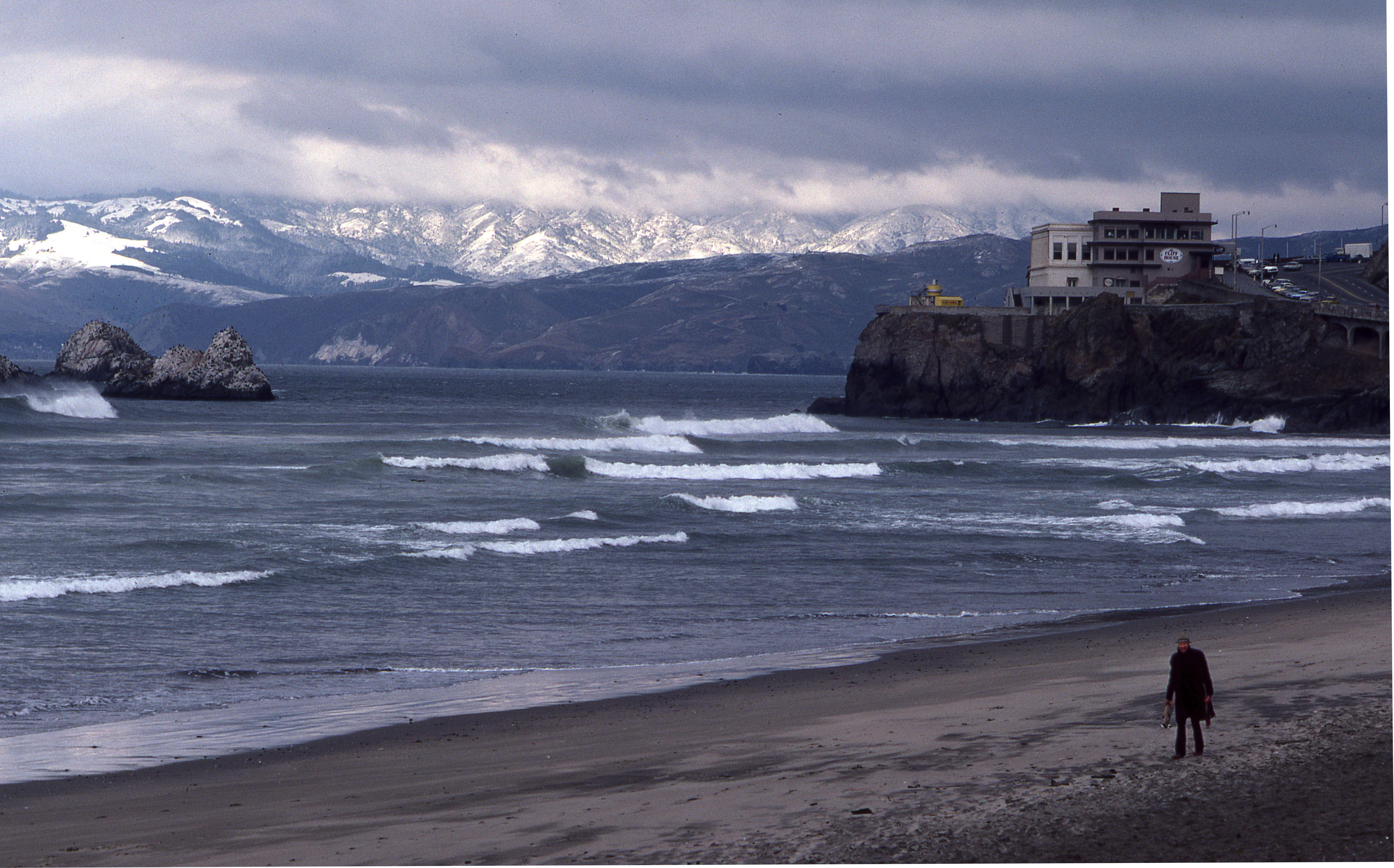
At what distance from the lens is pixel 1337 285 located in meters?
112

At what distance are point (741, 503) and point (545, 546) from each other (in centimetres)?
979

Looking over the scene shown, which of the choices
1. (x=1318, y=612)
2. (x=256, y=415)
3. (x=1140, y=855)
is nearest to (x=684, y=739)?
(x=1140, y=855)

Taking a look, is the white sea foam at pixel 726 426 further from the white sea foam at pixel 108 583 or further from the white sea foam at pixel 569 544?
the white sea foam at pixel 108 583

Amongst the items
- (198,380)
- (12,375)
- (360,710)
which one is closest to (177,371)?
(198,380)

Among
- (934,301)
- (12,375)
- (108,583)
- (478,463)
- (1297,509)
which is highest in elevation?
(934,301)

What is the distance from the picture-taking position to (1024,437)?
7269cm

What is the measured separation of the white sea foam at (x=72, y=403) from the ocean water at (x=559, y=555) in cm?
1780

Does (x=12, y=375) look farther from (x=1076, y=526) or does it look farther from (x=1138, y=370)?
(x=1076, y=526)

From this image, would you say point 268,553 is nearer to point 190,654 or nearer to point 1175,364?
point 190,654

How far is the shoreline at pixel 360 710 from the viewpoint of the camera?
13430mm

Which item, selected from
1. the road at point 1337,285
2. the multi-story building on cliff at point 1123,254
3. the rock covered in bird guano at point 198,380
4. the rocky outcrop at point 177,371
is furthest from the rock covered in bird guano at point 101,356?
the road at point 1337,285

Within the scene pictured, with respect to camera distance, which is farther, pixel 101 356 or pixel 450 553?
pixel 101 356

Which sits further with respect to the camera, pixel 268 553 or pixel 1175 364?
pixel 1175 364

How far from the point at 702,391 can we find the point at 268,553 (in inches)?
6416
